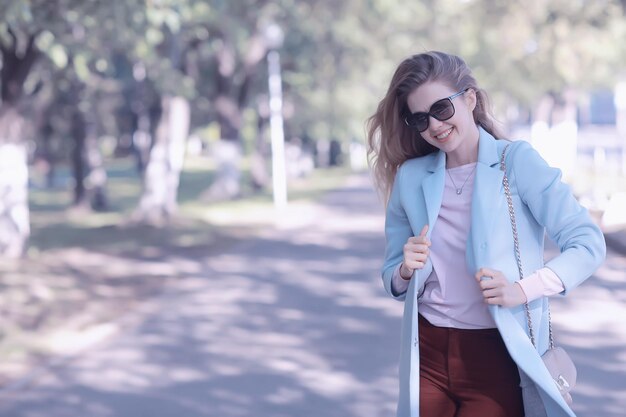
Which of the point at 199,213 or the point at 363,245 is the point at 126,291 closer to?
the point at 363,245

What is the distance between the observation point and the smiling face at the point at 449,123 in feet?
10.6

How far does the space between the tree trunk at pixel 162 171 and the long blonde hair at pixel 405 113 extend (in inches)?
786

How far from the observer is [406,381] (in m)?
3.20

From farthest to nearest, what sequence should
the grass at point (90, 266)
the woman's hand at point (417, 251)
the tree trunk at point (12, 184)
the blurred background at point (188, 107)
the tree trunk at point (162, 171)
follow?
the tree trunk at point (162, 171) → the tree trunk at point (12, 184) → the blurred background at point (188, 107) → the grass at point (90, 266) → the woman's hand at point (417, 251)

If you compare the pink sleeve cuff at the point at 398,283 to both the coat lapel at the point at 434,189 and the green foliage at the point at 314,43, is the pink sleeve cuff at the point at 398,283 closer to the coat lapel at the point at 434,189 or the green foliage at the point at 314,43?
the coat lapel at the point at 434,189

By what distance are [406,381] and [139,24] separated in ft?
36.9

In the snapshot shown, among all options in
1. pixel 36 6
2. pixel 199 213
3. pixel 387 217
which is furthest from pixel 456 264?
pixel 199 213

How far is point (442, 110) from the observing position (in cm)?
320

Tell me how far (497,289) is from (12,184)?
1528 centimetres

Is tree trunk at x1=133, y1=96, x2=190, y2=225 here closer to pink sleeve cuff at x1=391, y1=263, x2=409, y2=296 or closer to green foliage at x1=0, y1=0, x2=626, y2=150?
green foliage at x1=0, y1=0, x2=626, y2=150

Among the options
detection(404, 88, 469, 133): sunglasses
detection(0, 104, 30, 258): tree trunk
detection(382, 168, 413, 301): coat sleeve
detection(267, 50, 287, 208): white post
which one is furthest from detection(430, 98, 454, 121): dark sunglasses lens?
detection(267, 50, 287, 208): white post

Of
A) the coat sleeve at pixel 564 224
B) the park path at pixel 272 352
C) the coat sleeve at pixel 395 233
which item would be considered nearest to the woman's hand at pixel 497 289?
the coat sleeve at pixel 564 224

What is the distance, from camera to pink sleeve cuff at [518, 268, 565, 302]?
9.85ft

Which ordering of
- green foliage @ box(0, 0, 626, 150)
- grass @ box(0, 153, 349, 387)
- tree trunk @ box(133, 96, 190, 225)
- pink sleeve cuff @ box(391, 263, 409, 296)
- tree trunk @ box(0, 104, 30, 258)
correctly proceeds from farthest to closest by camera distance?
tree trunk @ box(133, 96, 190, 225), tree trunk @ box(0, 104, 30, 258), green foliage @ box(0, 0, 626, 150), grass @ box(0, 153, 349, 387), pink sleeve cuff @ box(391, 263, 409, 296)
